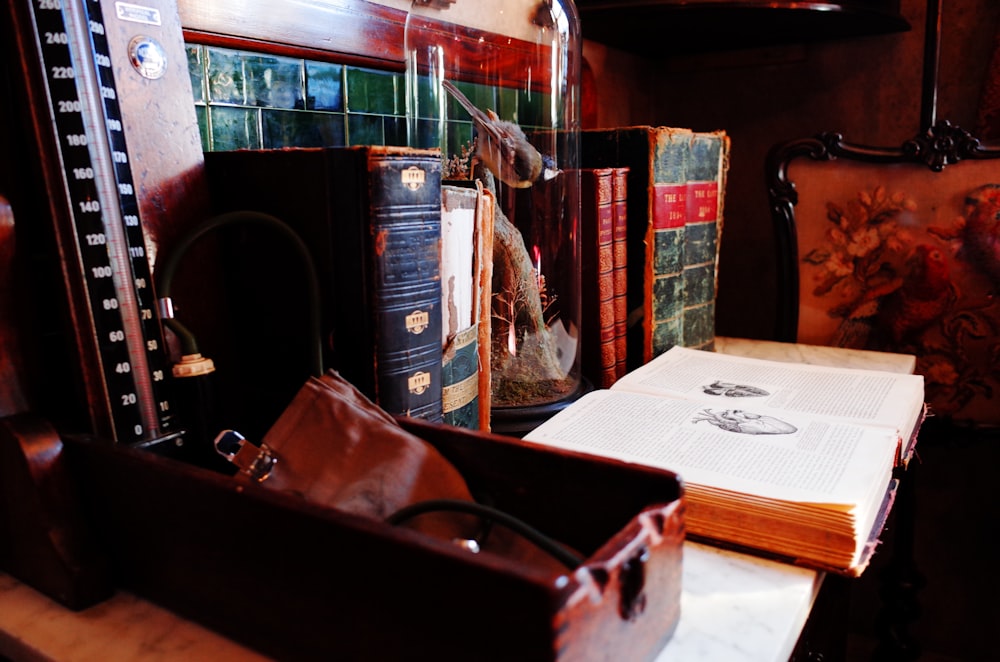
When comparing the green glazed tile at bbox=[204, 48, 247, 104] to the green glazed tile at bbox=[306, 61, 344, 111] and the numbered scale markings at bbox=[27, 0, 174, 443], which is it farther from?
the numbered scale markings at bbox=[27, 0, 174, 443]

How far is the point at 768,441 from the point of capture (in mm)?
750

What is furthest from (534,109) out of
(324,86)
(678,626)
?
(678,626)

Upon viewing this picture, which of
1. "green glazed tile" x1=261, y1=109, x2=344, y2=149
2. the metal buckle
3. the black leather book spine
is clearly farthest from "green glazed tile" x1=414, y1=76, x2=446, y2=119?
the metal buckle

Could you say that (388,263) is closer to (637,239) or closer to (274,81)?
(274,81)

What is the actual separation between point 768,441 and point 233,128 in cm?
66

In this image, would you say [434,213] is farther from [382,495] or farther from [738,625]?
[738,625]

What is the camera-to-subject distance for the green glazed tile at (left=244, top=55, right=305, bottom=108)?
86cm

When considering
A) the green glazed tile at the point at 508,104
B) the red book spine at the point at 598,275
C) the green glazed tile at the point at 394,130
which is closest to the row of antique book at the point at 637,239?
the red book spine at the point at 598,275

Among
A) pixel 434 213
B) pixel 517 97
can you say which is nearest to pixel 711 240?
pixel 517 97

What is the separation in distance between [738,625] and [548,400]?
1.52 feet

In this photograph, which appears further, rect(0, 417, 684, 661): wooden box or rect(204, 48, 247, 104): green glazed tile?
rect(204, 48, 247, 104): green glazed tile

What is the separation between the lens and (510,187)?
942 mm

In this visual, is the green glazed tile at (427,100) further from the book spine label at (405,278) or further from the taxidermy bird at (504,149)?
the book spine label at (405,278)

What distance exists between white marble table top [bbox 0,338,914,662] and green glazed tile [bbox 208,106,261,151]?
475 millimetres
